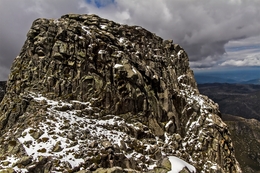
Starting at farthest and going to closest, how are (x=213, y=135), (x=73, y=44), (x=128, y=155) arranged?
1. (x=213, y=135)
2. (x=73, y=44)
3. (x=128, y=155)

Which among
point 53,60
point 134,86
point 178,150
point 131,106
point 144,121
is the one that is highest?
point 53,60

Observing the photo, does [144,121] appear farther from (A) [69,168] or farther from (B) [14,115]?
(B) [14,115]

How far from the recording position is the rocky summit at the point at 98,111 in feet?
113

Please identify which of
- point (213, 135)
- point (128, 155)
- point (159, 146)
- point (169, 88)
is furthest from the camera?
point (169, 88)

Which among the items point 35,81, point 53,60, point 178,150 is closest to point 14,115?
point 35,81

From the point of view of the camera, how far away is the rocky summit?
3453cm

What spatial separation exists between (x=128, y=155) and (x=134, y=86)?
20350 mm

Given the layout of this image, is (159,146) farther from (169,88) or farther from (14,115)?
(14,115)

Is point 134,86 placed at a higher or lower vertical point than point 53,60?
lower

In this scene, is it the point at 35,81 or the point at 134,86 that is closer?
the point at 35,81

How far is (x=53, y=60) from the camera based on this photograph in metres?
50.7

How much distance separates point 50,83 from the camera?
47.8 metres

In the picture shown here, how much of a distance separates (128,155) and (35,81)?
28844mm

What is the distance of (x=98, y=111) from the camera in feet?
157
